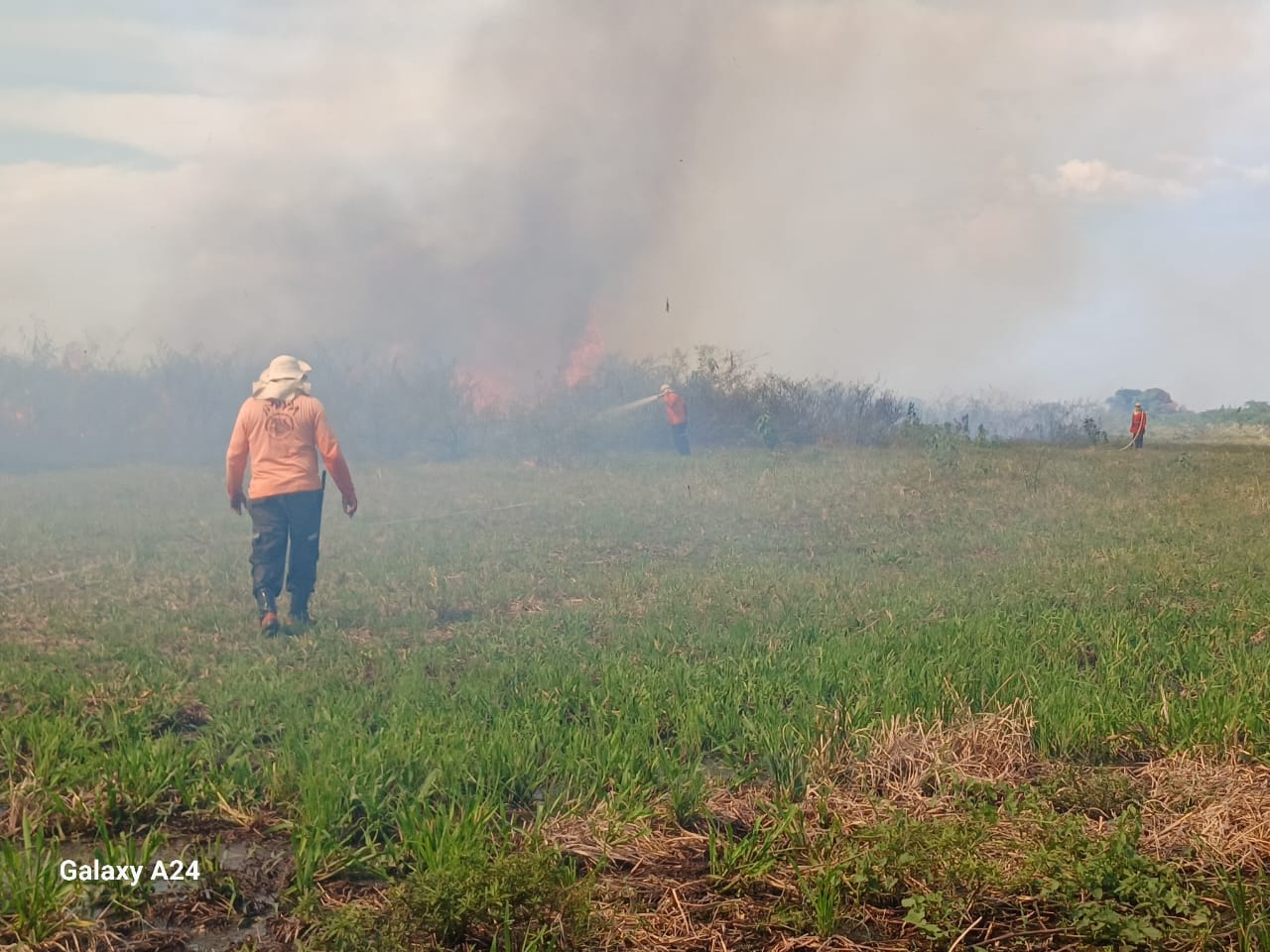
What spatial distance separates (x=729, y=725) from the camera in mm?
5129

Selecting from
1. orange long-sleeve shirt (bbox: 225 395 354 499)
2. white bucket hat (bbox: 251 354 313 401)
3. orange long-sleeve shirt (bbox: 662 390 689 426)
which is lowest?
Result: orange long-sleeve shirt (bbox: 225 395 354 499)

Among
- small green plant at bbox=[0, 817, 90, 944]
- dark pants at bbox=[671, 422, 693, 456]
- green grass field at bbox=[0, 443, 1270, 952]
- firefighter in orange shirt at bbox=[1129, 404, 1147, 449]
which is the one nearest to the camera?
small green plant at bbox=[0, 817, 90, 944]

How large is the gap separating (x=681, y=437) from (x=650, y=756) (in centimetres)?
1653

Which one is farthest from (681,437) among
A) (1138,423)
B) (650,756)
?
(650,756)

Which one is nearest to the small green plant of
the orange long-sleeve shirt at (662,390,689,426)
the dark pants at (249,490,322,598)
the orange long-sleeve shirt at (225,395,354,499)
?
the dark pants at (249,490,322,598)

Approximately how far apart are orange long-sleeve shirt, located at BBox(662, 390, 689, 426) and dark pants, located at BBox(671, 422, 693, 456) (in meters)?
0.08

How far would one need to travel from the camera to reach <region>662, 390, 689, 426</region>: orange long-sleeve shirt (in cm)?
2075

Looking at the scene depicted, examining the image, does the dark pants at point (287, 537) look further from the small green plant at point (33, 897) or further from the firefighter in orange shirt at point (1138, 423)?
the firefighter in orange shirt at point (1138, 423)

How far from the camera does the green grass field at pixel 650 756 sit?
11.0 ft

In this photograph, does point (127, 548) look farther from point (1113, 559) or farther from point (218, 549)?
point (1113, 559)

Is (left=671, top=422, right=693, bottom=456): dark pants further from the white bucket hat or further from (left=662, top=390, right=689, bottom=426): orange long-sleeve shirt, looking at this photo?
the white bucket hat

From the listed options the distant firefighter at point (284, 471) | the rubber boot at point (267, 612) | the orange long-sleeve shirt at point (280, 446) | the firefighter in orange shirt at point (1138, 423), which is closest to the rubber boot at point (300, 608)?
the distant firefighter at point (284, 471)

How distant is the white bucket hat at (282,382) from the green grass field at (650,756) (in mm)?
1718

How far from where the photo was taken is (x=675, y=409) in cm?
2081
